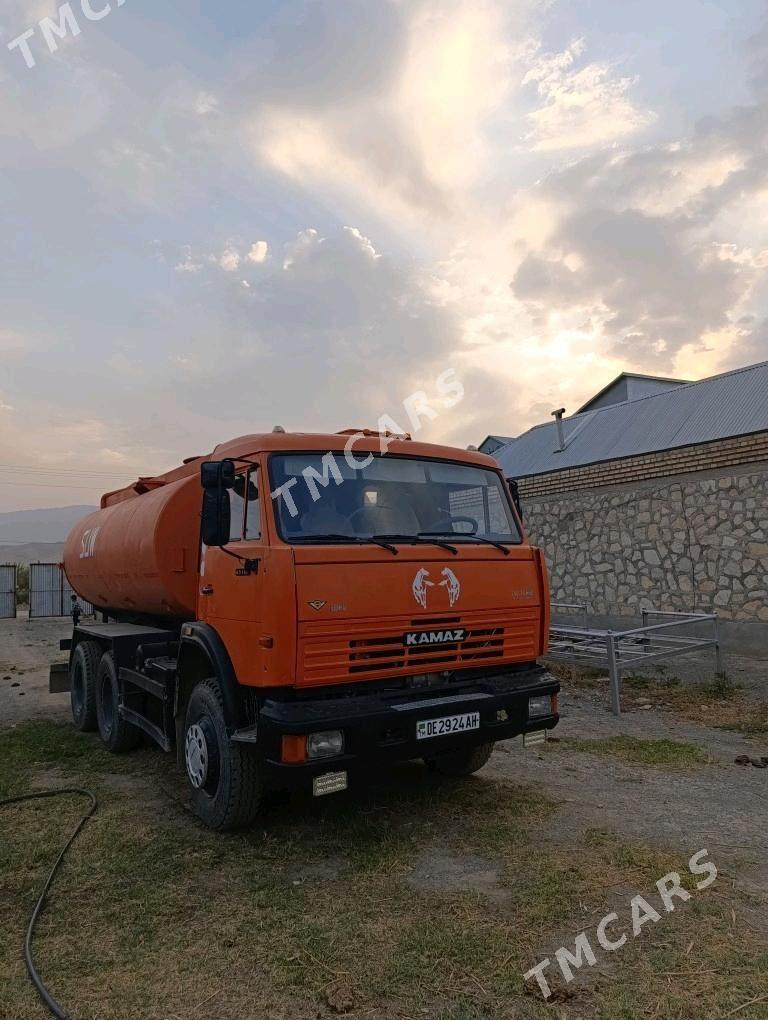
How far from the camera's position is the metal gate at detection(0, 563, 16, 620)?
24141mm

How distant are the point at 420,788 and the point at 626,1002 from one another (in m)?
2.73

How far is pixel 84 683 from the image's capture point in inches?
296

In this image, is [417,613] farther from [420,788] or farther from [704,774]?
[704,774]

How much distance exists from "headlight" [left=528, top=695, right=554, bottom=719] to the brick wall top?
772 cm

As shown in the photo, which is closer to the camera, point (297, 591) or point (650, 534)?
point (297, 591)

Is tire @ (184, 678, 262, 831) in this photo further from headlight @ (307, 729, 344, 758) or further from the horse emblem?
the horse emblem

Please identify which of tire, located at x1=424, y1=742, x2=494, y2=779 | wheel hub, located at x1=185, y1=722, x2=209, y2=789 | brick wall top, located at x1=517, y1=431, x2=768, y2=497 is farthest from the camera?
brick wall top, located at x1=517, y1=431, x2=768, y2=497

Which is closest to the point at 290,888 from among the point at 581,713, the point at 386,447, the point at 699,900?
the point at 699,900

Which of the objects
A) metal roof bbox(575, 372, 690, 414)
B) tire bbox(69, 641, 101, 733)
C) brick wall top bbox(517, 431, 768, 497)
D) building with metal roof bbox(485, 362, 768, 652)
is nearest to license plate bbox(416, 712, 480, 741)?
tire bbox(69, 641, 101, 733)

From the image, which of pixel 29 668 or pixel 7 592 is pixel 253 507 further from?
pixel 7 592

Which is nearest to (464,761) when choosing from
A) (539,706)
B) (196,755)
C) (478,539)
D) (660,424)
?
(539,706)

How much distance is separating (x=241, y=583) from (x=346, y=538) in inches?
28.9

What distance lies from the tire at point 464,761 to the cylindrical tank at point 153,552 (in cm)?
247

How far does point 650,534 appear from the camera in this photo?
1218 centimetres
